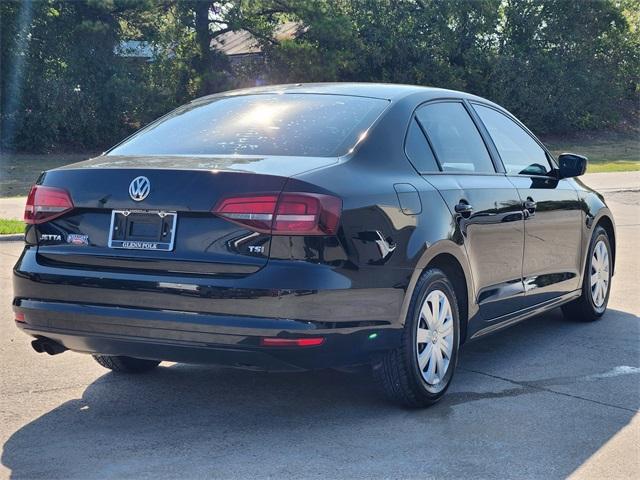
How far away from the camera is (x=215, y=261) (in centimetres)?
412

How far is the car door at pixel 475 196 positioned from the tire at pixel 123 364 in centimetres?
185

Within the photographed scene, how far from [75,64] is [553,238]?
2500 centimetres

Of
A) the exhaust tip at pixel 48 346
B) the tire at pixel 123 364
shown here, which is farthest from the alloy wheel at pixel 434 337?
the exhaust tip at pixel 48 346

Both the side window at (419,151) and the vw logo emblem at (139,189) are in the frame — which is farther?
the side window at (419,151)

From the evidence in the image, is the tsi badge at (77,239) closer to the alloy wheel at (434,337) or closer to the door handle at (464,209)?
the alloy wheel at (434,337)

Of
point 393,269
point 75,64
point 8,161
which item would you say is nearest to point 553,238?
point 393,269

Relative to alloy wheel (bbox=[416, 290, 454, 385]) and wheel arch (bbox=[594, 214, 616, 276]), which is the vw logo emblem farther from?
wheel arch (bbox=[594, 214, 616, 276])

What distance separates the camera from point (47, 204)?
4555 millimetres

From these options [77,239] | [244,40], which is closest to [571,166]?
[77,239]

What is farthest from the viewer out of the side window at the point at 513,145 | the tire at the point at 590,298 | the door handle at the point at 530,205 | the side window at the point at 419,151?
the tire at the point at 590,298

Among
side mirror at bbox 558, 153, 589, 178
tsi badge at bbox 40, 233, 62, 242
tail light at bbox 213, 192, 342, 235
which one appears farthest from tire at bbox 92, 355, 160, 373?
side mirror at bbox 558, 153, 589, 178

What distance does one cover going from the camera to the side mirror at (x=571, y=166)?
6504 millimetres

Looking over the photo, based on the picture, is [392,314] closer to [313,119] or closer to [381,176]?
[381,176]

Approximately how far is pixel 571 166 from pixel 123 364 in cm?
322
